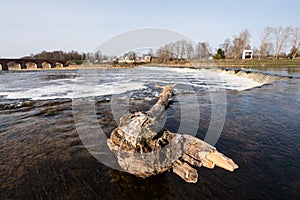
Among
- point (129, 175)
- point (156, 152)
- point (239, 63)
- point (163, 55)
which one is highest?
point (163, 55)

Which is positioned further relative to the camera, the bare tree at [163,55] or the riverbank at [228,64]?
the bare tree at [163,55]

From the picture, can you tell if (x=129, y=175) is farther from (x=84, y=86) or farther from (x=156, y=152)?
(x=84, y=86)

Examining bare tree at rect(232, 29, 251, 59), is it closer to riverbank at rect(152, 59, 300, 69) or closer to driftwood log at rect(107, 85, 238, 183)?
riverbank at rect(152, 59, 300, 69)

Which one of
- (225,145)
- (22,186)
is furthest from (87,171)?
(225,145)

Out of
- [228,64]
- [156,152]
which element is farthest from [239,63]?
[156,152]

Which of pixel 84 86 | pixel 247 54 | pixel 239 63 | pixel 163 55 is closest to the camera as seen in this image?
pixel 84 86

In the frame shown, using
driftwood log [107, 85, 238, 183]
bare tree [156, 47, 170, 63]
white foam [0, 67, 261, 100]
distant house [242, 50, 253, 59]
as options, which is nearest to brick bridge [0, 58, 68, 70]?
white foam [0, 67, 261, 100]

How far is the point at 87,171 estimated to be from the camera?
13.5 ft

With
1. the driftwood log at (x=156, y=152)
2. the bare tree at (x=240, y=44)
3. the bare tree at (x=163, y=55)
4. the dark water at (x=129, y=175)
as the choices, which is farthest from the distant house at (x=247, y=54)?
the driftwood log at (x=156, y=152)

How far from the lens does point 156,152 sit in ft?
12.1

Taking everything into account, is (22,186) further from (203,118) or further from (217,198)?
(203,118)

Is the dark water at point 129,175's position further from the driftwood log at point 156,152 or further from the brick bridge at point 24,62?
the brick bridge at point 24,62

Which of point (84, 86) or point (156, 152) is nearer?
point (156, 152)

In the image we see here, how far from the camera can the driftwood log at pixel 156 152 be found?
11.7 feet
